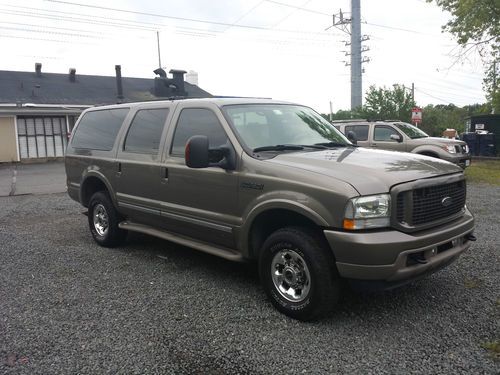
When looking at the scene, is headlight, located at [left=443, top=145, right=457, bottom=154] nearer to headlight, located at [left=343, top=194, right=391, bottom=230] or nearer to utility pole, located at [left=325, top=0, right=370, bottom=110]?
headlight, located at [left=343, top=194, right=391, bottom=230]

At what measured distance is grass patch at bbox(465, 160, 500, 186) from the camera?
1315 centimetres

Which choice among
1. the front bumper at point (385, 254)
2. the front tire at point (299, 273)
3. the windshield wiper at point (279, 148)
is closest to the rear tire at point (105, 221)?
the windshield wiper at point (279, 148)

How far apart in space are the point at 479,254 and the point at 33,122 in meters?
25.4

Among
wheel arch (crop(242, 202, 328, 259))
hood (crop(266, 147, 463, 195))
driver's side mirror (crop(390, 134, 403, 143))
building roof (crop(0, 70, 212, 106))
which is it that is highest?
building roof (crop(0, 70, 212, 106))

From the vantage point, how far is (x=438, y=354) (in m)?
3.23

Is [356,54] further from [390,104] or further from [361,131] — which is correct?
[361,131]

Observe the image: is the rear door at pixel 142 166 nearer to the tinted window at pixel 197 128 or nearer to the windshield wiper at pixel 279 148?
the tinted window at pixel 197 128

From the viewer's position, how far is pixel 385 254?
11.0 feet

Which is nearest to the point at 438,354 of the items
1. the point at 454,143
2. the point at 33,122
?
the point at 454,143

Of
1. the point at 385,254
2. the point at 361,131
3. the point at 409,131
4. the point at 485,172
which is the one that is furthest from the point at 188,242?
the point at 485,172

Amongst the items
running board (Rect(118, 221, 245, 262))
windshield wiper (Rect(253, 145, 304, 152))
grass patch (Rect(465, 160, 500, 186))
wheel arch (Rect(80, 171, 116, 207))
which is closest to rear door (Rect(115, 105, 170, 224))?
running board (Rect(118, 221, 245, 262))

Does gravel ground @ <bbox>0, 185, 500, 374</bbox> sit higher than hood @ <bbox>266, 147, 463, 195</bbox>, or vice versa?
hood @ <bbox>266, 147, 463, 195</bbox>

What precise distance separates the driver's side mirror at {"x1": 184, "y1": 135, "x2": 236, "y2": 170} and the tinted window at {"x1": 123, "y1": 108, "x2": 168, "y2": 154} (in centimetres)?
118

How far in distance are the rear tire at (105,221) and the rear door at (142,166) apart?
1.12 feet
